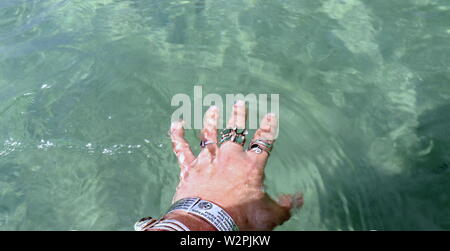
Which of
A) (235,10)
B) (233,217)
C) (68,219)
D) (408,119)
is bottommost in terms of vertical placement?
(68,219)

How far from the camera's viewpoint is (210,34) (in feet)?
15.8

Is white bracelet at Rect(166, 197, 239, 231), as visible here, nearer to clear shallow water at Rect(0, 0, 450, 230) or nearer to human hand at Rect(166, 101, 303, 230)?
human hand at Rect(166, 101, 303, 230)

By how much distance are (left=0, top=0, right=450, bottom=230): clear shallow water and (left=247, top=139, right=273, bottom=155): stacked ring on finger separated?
134 millimetres

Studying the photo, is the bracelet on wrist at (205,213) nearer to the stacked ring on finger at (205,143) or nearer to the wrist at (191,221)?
the wrist at (191,221)

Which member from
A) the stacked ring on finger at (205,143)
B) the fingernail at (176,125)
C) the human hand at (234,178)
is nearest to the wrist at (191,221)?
the human hand at (234,178)

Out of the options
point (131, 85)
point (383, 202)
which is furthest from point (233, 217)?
point (131, 85)

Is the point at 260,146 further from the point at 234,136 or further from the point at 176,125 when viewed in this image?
the point at 176,125

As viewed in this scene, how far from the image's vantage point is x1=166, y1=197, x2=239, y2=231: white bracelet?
7.43ft

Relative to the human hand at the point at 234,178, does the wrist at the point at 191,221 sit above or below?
above

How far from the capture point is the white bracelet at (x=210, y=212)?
7.43ft

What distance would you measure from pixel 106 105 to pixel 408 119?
10.8 ft

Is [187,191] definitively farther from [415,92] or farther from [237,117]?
[415,92]

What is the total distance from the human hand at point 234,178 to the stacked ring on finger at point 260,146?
1.3 inches

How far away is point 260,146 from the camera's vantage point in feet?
Result: 10.8
